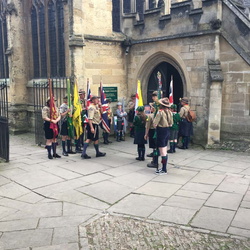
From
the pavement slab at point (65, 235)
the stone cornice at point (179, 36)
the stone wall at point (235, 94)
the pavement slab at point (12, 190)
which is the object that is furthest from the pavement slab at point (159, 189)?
the stone cornice at point (179, 36)

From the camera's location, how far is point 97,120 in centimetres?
895

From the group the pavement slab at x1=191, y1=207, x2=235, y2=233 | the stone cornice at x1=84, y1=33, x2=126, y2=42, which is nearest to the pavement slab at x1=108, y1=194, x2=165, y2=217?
the pavement slab at x1=191, y1=207, x2=235, y2=233

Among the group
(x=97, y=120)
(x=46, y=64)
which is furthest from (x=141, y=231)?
(x=46, y=64)

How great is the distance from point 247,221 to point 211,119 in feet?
18.4

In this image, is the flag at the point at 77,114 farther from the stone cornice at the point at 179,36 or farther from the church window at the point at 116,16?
the church window at the point at 116,16

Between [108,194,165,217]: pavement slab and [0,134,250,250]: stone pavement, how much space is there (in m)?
0.02

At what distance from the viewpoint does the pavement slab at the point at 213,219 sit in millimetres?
4621

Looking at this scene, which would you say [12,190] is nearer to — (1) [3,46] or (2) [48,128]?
(2) [48,128]

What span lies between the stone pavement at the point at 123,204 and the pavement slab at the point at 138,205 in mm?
17

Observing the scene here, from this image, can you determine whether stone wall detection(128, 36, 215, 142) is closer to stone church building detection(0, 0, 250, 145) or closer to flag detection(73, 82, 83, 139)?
stone church building detection(0, 0, 250, 145)

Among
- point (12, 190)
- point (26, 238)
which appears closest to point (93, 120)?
point (12, 190)

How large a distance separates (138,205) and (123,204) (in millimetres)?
274

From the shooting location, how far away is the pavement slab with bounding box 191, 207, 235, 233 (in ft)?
15.2

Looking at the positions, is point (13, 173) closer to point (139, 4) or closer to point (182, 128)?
point (182, 128)
